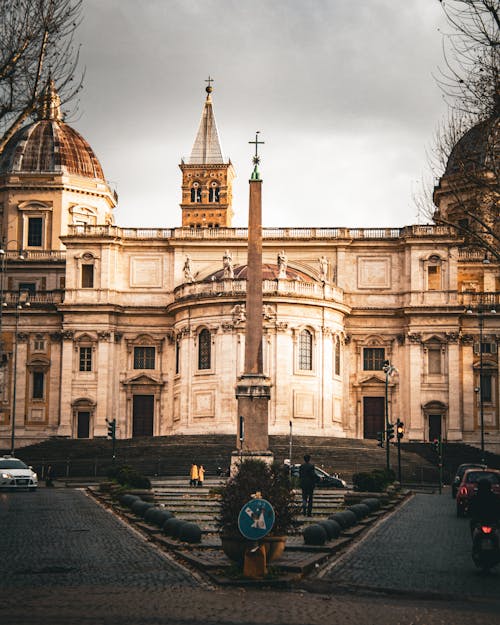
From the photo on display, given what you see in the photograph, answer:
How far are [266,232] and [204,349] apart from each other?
1020cm

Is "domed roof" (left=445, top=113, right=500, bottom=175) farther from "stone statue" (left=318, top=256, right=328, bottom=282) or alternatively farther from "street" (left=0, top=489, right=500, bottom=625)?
"stone statue" (left=318, top=256, right=328, bottom=282)

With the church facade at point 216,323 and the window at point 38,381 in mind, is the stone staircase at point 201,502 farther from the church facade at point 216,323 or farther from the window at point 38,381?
the window at point 38,381

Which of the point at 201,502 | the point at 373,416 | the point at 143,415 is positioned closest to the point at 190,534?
the point at 201,502

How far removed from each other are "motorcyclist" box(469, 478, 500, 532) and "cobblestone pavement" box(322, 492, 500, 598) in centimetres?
91

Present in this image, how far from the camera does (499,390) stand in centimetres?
7938

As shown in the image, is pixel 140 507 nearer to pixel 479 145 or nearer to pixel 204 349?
pixel 479 145

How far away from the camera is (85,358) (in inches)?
3155

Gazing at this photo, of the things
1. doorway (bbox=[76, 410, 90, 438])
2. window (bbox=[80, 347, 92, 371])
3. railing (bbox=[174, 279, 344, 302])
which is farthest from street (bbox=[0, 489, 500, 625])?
window (bbox=[80, 347, 92, 371])

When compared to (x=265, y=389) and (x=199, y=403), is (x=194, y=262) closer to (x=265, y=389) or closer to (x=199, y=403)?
(x=199, y=403)

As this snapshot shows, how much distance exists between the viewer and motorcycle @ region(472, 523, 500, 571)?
21.3 meters

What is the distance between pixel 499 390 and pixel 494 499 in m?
58.4

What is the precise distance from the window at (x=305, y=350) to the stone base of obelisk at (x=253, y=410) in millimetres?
29453

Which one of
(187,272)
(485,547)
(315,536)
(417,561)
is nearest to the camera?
(485,547)

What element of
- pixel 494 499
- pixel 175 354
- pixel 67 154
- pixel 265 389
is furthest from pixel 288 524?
pixel 67 154
